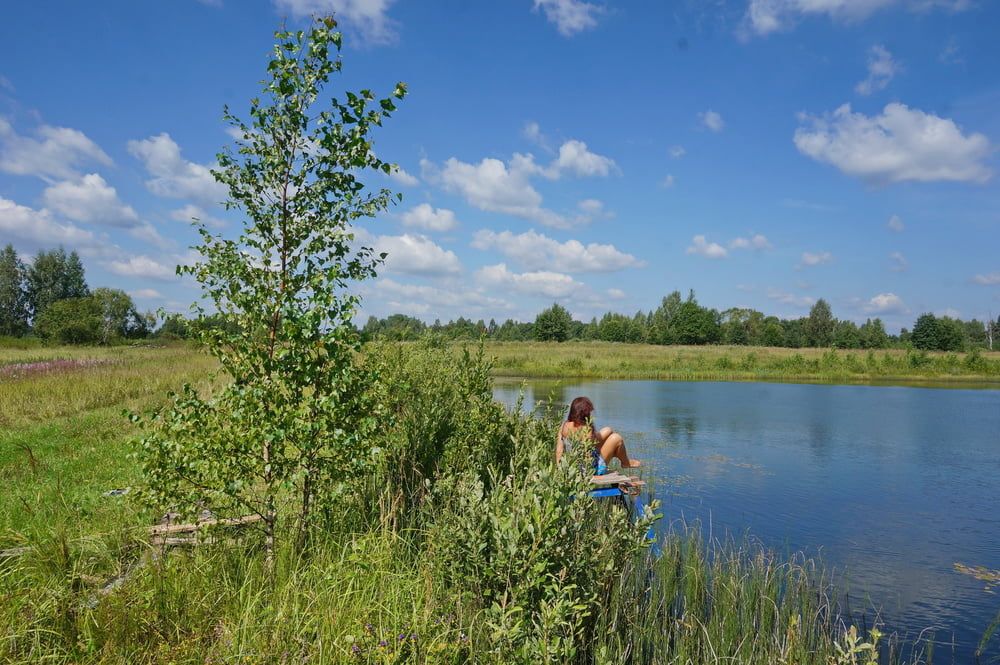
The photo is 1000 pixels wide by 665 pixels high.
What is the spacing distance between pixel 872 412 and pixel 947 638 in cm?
2067

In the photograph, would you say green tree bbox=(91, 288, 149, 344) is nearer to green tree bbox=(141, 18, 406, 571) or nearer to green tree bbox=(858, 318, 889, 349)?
green tree bbox=(141, 18, 406, 571)

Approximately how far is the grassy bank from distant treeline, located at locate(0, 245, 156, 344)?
1464 inches

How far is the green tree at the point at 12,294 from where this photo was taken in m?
Result: 75.6

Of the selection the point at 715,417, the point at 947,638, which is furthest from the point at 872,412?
the point at 947,638

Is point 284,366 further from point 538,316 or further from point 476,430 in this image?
point 538,316

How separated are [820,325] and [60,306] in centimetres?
9458

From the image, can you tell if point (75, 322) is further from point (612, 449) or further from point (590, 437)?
point (590, 437)

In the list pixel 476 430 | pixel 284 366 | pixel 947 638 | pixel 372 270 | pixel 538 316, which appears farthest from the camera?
pixel 538 316

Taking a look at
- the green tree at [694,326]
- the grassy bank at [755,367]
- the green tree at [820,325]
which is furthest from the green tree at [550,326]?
the green tree at [820,325]

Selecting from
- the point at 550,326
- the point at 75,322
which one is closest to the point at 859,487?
the point at 75,322

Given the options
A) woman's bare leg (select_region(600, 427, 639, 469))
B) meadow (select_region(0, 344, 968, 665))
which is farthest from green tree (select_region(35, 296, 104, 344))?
woman's bare leg (select_region(600, 427, 639, 469))

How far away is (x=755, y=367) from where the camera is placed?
44031 millimetres

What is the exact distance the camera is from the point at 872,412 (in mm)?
23750

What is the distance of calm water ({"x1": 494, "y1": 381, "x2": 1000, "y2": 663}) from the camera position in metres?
7.11
